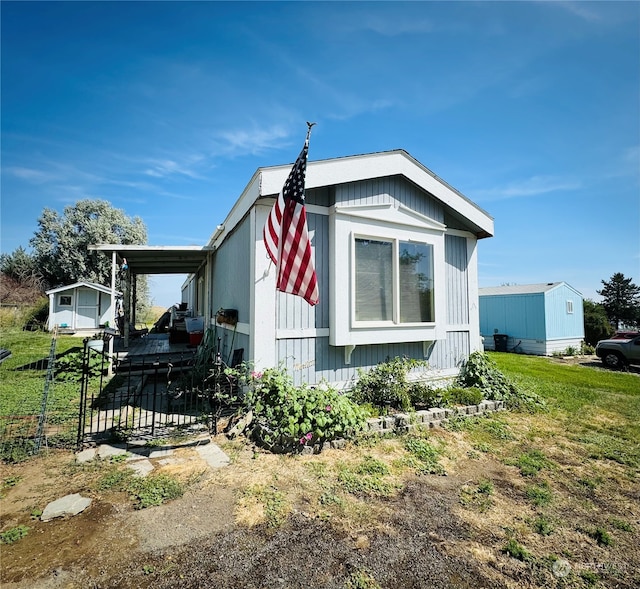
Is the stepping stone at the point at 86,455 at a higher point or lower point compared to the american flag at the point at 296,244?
lower

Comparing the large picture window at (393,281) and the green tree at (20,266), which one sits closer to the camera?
the large picture window at (393,281)

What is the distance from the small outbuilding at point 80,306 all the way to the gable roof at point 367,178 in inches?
636

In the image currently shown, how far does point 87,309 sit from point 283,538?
21.1 meters

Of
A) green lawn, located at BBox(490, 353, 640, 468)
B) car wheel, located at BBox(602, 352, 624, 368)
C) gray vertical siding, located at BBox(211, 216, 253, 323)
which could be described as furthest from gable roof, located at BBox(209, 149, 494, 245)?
car wheel, located at BBox(602, 352, 624, 368)

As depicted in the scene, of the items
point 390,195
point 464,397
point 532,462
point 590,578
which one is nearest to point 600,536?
point 590,578

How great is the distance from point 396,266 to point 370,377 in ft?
6.08

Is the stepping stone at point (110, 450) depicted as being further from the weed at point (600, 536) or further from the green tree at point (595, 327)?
the green tree at point (595, 327)

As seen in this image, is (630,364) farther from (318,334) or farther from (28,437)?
(28,437)

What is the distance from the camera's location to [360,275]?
5125 mm

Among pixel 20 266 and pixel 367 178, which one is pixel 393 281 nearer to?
pixel 367 178

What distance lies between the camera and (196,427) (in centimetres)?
443

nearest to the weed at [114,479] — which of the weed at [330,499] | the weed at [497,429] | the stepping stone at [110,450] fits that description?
the stepping stone at [110,450]

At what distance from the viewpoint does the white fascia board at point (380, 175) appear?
14.7 ft

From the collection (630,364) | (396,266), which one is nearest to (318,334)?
(396,266)
